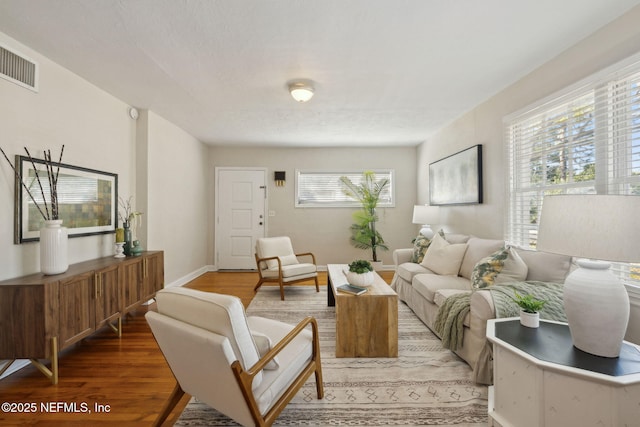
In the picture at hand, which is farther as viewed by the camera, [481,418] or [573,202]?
[481,418]

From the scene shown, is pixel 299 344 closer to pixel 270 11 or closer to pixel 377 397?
pixel 377 397

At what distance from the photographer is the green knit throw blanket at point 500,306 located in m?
1.86

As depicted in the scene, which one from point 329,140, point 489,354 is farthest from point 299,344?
point 329,140

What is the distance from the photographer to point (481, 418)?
1612 mm

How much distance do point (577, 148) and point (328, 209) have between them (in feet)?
12.8

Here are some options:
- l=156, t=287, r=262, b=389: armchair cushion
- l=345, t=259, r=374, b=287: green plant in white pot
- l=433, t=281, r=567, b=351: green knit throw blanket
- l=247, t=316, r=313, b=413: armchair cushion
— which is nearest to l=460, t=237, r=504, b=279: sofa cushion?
l=433, t=281, r=567, b=351: green knit throw blanket

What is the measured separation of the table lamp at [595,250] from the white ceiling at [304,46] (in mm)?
1395

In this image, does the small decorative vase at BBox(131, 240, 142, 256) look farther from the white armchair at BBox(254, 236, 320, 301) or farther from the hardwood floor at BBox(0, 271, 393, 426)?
the white armchair at BBox(254, 236, 320, 301)

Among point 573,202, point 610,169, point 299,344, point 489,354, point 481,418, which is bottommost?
point 481,418

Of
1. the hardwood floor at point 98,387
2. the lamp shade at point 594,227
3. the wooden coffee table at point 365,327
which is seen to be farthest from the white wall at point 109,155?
the lamp shade at point 594,227

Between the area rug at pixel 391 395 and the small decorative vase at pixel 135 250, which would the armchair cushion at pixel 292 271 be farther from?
the small decorative vase at pixel 135 250

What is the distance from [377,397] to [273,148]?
472cm

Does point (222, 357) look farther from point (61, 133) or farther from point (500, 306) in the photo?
point (61, 133)

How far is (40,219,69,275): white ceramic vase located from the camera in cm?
209
